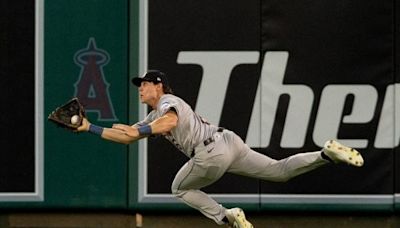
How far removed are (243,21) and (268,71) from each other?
52 centimetres

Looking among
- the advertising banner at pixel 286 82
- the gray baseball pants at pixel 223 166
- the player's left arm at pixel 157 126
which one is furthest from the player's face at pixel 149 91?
the advertising banner at pixel 286 82

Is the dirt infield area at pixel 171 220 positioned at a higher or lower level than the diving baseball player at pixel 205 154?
Result: lower

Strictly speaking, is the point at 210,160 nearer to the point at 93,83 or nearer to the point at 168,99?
the point at 168,99

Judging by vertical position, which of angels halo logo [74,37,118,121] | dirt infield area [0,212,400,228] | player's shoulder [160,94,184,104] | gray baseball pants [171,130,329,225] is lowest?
dirt infield area [0,212,400,228]

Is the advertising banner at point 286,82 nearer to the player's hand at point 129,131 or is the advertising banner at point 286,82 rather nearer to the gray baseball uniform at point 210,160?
the gray baseball uniform at point 210,160

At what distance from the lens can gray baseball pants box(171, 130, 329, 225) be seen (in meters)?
11.0

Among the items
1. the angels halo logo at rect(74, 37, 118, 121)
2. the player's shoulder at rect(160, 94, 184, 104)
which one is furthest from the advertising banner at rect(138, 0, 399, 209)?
the player's shoulder at rect(160, 94, 184, 104)

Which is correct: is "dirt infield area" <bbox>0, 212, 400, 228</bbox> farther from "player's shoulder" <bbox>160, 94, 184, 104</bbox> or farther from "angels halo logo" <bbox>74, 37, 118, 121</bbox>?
"player's shoulder" <bbox>160, 94, 184, 104</bbox>

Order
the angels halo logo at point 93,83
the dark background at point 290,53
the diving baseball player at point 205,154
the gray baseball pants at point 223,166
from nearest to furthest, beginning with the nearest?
the diving baseball player at point 205,154 → the gray baseball pants at point 223,166 → the dark background at point 290,53 → the angels halo logo at point 93,83

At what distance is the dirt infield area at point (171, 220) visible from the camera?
42.2 ft

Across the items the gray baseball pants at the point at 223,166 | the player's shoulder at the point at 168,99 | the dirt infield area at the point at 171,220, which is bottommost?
the dirt infield area at the point at 171,220

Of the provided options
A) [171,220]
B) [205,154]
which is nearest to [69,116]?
[205,154]

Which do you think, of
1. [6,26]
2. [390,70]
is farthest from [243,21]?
[6,26]

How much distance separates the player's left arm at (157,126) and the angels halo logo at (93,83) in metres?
2.35
